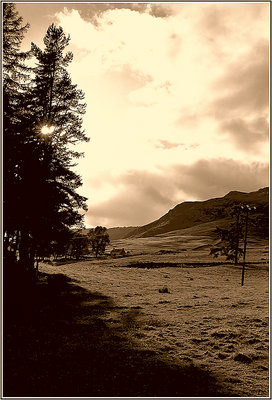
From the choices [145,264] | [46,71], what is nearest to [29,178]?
[46,71]

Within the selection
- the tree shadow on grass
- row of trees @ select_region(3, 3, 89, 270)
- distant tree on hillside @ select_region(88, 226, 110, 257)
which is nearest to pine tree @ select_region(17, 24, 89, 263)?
row of trees @ select_region(3, 3, 89, 270)

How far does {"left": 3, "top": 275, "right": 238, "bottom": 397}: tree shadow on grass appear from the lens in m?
8.37

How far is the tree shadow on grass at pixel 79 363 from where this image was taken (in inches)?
329

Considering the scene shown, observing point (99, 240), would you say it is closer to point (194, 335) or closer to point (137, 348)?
point (194, 335)

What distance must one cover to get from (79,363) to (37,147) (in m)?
16.0

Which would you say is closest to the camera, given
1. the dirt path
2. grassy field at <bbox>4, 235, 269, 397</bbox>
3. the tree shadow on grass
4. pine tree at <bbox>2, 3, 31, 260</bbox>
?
the tree shadow on grass

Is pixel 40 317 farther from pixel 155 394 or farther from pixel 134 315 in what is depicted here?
pixel 155 394

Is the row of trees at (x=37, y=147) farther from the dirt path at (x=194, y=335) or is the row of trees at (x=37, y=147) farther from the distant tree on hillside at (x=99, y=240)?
the distant tree on hillside at (x=99, y=240)

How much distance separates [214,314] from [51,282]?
12740mm

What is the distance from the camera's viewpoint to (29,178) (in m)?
20.0

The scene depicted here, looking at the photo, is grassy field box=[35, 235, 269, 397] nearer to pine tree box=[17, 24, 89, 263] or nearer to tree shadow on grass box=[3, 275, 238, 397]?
tree shadow on grass box=[3, 275, 238, 397]

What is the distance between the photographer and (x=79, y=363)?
10.1 m

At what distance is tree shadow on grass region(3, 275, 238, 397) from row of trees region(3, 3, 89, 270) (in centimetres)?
566

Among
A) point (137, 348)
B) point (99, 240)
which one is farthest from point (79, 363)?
point (99, 240)
